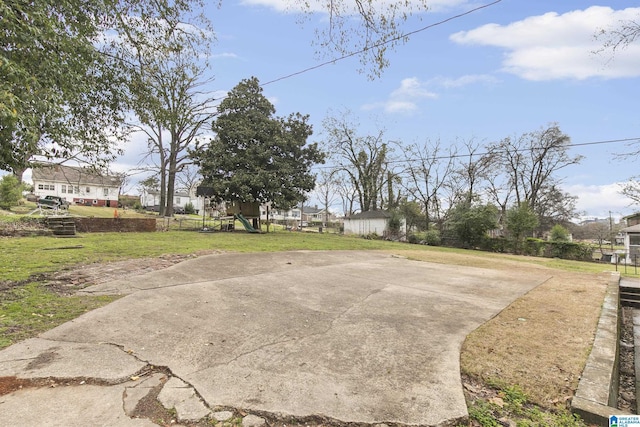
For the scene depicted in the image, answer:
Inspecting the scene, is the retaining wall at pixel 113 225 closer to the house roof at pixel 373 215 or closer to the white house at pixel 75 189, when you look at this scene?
the house roof at pixel 373 215

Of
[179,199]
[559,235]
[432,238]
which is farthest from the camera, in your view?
[179,199]

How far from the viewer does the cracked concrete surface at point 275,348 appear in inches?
94.2

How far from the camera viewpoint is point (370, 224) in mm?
31500

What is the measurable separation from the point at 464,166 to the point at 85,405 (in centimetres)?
3557

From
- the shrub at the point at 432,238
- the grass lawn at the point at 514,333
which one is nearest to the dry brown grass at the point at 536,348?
the grass lawn at the point at 514,333

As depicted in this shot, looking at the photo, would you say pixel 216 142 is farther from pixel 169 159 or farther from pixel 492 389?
pixel 492 389

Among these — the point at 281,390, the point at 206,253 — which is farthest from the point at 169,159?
the point at 281,390

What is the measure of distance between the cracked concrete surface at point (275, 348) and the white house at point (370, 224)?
23632 millimetres

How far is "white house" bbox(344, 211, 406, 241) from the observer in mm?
29703

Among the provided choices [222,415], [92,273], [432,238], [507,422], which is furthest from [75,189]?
[507,422]

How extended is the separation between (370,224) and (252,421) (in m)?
29.8

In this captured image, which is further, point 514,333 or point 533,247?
point 533,247

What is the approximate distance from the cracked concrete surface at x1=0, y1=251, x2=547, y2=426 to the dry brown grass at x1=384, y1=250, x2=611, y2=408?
0.22m

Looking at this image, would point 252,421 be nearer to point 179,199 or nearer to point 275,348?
point 275,348
